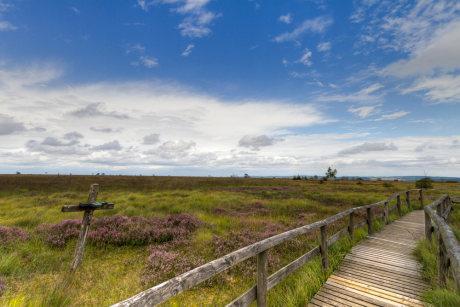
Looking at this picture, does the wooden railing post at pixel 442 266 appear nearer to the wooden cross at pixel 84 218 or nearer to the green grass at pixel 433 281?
the green grass at pixel 433 281

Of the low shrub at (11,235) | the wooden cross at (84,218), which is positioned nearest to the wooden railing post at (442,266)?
the wooden cross at (84,218)

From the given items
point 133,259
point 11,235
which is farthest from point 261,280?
point 11,235

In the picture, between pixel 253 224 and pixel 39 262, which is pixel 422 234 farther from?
pixel 39 262

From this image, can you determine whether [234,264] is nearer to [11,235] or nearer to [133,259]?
[133,259]

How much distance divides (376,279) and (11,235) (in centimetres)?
1257

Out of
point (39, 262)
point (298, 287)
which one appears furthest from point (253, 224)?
point (39, 262)

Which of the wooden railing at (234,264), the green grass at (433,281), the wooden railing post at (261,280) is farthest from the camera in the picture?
the wooden railing post at (261,280)

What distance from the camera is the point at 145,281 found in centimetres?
688

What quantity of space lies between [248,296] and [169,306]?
2.06 meters

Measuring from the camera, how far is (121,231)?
10.9 m

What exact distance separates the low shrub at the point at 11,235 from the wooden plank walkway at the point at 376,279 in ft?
35.3

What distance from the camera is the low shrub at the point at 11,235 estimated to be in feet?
31.5

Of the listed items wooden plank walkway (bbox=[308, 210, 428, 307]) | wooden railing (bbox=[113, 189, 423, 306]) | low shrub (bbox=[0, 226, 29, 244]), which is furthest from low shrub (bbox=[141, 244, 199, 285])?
low shrub (bbox=[0, 226, 29, 244])

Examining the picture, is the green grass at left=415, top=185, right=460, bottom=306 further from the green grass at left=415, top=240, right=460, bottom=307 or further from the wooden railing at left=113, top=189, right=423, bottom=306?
the wooden railing at left=113, top=189, right=423, bottom=306
